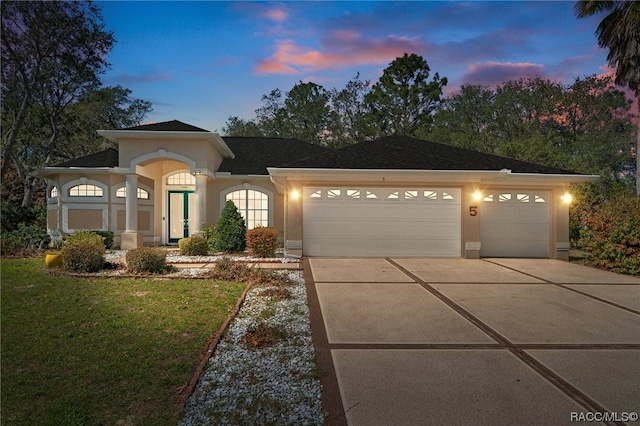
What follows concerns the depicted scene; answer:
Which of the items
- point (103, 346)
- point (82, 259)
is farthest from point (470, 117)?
point (103, 346)

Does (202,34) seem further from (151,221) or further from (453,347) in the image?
(453,347)

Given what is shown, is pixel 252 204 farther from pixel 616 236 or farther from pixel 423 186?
pixel 616 236

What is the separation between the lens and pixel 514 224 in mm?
12055

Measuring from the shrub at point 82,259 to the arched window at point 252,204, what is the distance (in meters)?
6.28

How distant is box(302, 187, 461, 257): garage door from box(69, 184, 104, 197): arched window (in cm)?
865

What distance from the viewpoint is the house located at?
11.3 m

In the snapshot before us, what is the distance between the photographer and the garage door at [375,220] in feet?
37.6

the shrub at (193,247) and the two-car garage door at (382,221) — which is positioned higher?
the two-car garage door at (382,221)

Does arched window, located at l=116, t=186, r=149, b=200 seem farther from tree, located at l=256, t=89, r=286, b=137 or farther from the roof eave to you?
tree, located at l=256, t=89, r=286, b=137

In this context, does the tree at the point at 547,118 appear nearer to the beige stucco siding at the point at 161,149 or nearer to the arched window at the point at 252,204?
the arched window at the point at 252,204

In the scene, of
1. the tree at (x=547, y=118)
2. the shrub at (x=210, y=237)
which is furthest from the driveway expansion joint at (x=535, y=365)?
the tree at (x=547, y=118)

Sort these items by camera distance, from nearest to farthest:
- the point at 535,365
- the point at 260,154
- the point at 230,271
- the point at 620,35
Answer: the point at 535,365 < the point at 230,271 < the point at 620,35 < the point at 260,154

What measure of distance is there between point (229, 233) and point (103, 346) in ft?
27.5

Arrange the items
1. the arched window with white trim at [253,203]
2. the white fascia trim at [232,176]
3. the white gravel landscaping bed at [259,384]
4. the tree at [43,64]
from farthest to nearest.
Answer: the tree at [43,64]
the arched window with white trim at [253,203]
the white fascia trim at [232,176]
the white gravel landscaping bed at [259,384]
